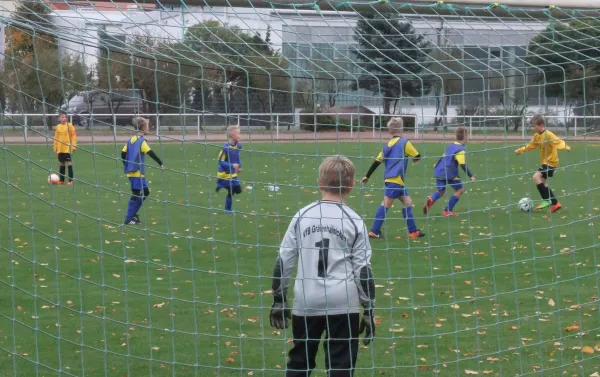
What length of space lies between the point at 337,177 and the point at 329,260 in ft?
1.41

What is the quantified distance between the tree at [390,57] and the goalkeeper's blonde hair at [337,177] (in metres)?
0.87

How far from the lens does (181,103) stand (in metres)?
5.15

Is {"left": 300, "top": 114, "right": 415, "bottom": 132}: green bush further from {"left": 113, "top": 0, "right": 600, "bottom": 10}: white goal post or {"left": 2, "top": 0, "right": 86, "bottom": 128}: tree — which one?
{"left": 2, "top": 0, "right": 86, "bottom": 128}: tree

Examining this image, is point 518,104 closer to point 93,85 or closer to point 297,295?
point 297,295

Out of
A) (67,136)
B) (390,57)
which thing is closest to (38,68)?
(67,136)

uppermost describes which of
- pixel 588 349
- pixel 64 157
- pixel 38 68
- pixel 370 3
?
pixel 370 3

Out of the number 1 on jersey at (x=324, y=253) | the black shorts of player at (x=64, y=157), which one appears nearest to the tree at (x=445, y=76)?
the number 1 on jersey at (x=324, y=253)

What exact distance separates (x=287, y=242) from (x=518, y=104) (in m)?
2.09

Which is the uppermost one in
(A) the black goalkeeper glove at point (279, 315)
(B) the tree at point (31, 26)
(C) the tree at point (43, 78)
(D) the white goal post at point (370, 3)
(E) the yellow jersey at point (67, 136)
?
(D) the white goal post at point (370, 3)

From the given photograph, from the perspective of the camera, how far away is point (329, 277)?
457 centimetres

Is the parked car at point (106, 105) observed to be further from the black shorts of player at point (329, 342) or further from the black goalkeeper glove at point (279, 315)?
the black shorts of player at point (329, 342)

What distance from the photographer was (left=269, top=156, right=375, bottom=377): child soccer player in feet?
15.0

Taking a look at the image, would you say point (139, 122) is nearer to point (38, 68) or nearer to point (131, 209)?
point (38, 68)

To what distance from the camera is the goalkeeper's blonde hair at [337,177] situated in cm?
460
